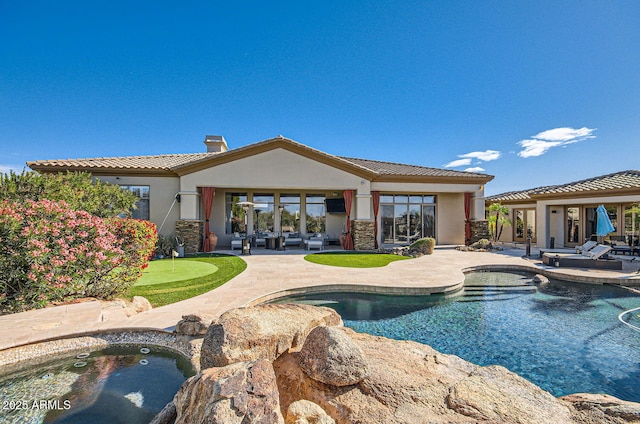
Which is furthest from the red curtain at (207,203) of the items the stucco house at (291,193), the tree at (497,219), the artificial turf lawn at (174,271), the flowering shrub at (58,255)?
the tree at (497,219)

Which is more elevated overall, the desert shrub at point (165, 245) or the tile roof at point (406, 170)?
the tile roof at point (406, 170)

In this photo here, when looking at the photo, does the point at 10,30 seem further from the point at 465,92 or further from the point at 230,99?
the point at 465,92

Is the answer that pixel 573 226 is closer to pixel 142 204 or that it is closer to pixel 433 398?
pixel 433 398

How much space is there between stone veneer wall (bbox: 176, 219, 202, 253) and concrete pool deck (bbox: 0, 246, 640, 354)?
3.51 meters

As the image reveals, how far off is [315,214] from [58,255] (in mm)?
13094

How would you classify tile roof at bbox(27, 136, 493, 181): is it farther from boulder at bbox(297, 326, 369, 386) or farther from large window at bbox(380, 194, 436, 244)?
boulder at bbox(297, 326, 369, 386)

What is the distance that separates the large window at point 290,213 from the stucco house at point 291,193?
0.22 feet

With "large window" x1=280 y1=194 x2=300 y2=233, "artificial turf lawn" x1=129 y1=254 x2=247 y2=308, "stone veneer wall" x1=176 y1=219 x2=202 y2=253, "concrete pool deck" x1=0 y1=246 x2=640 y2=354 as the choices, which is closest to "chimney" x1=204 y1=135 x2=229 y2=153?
"large window" x1=280 y1=194 x2=300 y2=233

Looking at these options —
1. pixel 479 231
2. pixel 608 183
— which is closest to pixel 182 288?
pixel 479 231

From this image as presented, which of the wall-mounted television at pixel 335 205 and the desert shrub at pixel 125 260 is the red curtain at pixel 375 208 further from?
the desert shrub at pixel 125 260

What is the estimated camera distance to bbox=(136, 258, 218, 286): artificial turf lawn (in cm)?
808

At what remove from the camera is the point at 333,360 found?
263 cm

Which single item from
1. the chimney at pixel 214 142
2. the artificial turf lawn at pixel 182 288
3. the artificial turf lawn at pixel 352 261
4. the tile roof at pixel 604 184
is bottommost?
the artificial turf lawn at pixel 182 288

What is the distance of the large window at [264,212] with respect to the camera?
671 inches
